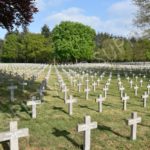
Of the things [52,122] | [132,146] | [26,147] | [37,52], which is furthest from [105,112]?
[37,52]

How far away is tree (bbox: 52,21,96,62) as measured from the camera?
253 feet

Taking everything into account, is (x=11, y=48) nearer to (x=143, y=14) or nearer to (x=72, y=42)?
(x=72, y=42)

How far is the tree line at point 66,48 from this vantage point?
256 ft

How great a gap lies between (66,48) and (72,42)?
2.45 metres

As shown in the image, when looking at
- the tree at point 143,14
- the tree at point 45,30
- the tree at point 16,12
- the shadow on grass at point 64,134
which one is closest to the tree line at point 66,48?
the tree at point 45,30

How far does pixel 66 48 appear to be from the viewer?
76625 millimetres

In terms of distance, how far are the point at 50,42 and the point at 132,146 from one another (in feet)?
275

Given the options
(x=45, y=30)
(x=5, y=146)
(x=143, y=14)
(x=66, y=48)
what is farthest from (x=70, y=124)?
(x=45, y=30)

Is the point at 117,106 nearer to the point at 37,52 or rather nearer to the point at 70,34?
the point at 70,34

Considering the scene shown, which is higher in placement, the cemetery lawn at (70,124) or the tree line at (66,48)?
the tree line at (66,48)

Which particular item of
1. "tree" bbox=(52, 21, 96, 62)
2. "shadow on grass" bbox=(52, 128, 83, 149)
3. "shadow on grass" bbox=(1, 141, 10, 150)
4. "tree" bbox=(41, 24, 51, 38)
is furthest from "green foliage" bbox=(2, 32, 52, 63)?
"shadow on grass" bbox=(1, 141, 10, 150)

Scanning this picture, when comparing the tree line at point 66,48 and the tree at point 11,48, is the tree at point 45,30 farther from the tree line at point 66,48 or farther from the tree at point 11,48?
the tree at point 11,48

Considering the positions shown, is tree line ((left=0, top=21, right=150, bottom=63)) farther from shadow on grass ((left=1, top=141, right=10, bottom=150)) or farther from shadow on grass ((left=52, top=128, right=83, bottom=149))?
shadow on grass ((left=1, top=141, right=10, bottom=150))

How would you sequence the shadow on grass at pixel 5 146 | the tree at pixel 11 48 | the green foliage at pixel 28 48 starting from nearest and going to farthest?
the shadow on grass at pixel 5 146 → the green foliage at pixel 28 48 → the tree at pixel 11 48
